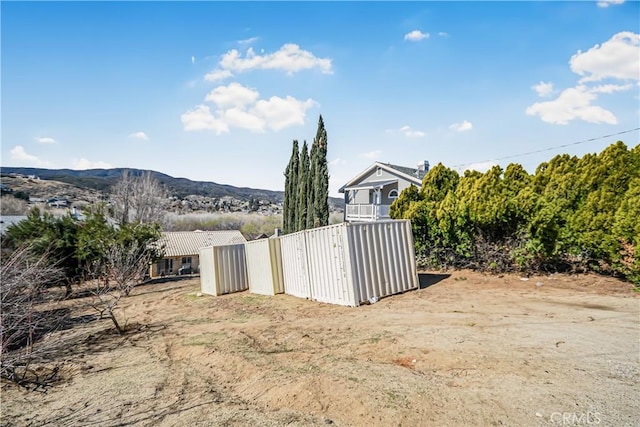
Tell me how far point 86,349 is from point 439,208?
1103cm

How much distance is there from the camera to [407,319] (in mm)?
7066

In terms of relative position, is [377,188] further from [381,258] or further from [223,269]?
[381,258]

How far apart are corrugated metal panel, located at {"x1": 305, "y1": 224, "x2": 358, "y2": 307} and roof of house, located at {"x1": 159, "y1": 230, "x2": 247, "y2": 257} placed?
25.5 metres

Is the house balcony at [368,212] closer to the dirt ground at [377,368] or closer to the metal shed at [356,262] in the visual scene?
the metal shed at [356,262]

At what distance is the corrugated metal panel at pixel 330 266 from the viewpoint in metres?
8.85

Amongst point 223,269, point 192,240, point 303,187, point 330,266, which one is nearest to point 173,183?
point 192,240

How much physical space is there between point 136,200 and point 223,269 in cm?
3054

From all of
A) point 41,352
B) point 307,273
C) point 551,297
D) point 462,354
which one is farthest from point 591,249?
point 41,352

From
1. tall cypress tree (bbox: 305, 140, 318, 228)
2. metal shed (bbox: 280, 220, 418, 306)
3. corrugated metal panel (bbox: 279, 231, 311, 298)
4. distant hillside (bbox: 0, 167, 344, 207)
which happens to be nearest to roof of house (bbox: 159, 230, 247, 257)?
tall cypress tree (bbox: 305, 140, 318, 228)

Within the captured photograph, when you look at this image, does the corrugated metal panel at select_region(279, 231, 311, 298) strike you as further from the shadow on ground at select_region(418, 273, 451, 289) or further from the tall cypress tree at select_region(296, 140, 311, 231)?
the tall cypress tree at select_region(296, 140, 311, 231)

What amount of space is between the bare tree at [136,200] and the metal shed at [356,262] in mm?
34291

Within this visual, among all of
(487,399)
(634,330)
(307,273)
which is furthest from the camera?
(307,273)

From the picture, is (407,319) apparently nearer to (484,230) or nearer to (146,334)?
(484,230)

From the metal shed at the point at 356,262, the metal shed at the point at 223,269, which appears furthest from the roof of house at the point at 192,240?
the metal shed at the point at 356,262
